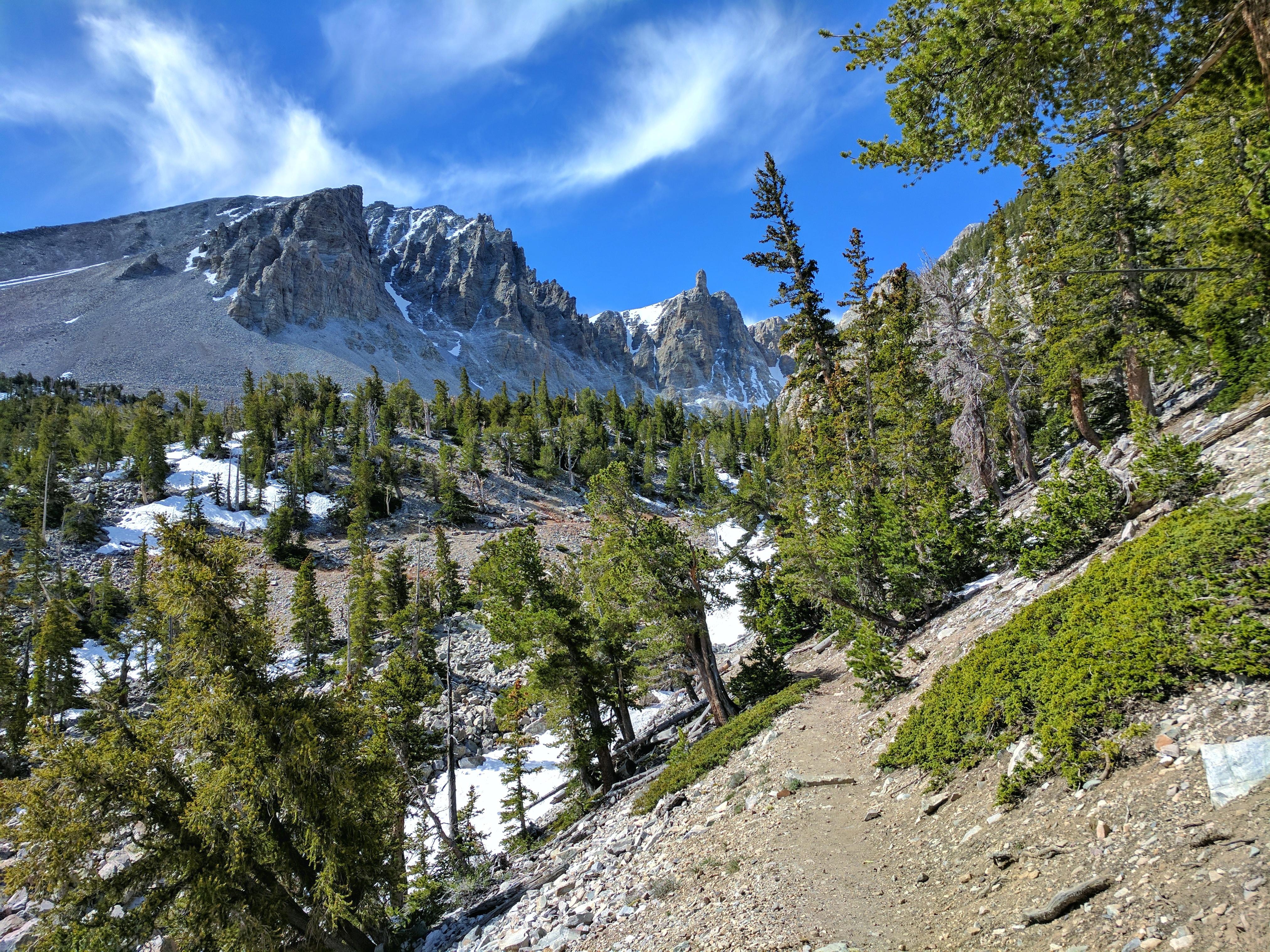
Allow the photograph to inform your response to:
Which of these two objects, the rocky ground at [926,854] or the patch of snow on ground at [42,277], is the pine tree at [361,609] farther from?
the patch of snow on ground at [42,277]

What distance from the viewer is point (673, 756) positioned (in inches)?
618

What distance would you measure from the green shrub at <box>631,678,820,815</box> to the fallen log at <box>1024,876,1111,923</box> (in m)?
9.11

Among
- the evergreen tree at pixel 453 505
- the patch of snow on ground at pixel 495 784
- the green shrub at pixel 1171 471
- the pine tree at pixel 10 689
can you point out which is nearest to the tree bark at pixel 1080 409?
the green shrub at pixel 1171 471

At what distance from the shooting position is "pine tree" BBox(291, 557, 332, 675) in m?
36.4

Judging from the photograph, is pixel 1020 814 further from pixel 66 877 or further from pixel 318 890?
pixel 66 877

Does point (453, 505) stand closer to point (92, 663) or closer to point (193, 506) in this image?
point (193, 506)

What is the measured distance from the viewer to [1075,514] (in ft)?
35.0

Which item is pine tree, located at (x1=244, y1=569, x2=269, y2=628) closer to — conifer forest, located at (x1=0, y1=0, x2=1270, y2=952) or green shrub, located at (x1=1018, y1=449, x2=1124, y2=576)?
conifer forest, located at (x1=0, y1=0, x2=1270, y2=952)

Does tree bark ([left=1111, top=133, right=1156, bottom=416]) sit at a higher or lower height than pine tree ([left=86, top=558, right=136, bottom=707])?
lower

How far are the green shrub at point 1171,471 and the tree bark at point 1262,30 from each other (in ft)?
18.9

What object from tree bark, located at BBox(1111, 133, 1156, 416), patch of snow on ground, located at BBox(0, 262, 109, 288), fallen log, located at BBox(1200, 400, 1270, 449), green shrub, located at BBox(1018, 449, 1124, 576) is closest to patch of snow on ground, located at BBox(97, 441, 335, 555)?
green shrub, located at BBox(1018, 449, 1124, 576)

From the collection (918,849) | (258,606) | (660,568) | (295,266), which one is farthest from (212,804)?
(295,266)

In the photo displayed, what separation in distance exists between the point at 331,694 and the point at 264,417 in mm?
78221

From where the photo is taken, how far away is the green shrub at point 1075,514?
1052cm
